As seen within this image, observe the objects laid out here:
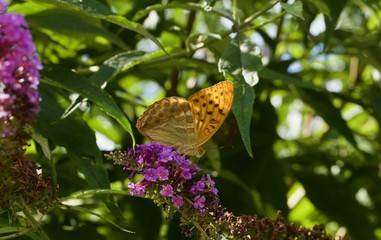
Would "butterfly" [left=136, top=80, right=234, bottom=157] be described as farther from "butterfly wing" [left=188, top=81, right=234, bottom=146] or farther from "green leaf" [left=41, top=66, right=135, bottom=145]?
"green leaf" [left=41, top=66, right=135, bottom=145]

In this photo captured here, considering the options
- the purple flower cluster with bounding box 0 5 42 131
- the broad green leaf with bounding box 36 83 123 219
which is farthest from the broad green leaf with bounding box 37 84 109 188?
the purple flower cluster with bounding box 0 5 42 131

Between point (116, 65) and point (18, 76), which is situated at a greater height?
point (18, 76)

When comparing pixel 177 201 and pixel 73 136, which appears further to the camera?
pixel 73 136

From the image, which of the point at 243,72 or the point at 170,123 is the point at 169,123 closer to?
the point at 170,123

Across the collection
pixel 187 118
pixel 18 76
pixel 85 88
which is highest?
pixel 18 76

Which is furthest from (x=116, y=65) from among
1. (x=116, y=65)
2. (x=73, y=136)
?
(x=73, y=136)

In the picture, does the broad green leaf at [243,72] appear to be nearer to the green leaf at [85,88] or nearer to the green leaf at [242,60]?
the green leaf at [242,60]

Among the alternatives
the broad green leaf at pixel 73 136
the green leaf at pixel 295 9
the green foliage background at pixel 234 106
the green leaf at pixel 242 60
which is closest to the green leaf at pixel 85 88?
the green foliage background at pixel 234 106
